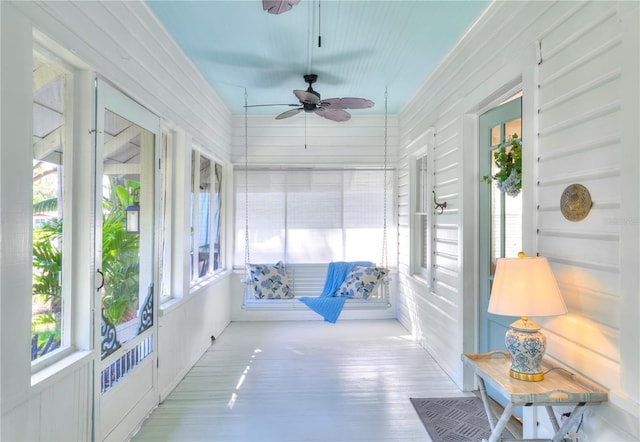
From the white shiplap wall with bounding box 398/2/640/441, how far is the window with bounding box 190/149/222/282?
2582mm

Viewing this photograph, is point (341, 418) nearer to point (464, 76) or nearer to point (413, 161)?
point (464, 76)

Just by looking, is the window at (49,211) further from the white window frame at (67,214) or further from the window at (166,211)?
the window at (166,211)

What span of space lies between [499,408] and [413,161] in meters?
2.88

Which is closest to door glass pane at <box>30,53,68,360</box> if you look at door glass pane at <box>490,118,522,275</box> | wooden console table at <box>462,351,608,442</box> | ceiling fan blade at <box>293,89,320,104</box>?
ceiling fan blade at <box>293,89,320,104</box>

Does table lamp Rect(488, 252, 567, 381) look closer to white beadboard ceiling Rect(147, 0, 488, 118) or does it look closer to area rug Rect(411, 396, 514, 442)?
area rug Rect(411, 396, 514, 442)

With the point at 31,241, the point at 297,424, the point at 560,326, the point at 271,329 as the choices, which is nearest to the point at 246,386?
the point at 297,424

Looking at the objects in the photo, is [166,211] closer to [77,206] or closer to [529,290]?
[77,206]

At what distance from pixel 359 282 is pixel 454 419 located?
2.32 meters

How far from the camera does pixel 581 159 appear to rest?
5.53 ft

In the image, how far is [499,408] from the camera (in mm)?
2670

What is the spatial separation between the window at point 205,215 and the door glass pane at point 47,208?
75.4 inches

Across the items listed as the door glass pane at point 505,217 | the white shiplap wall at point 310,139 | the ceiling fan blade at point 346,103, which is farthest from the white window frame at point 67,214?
the white shiplap wall at point 310,139

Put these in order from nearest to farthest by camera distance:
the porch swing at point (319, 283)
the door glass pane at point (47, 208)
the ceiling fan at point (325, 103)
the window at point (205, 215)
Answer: the door glass pane at point (47, 208) → the ceiling fan at point (325, 103) → the window at point (205, 215) → the porch swing at point (319, 283)

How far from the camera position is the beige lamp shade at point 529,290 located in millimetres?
1644
